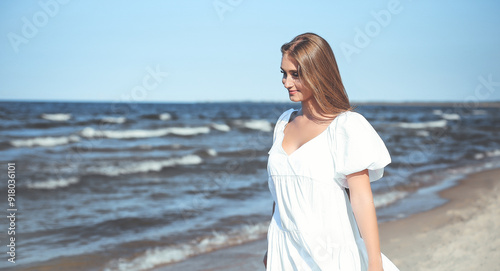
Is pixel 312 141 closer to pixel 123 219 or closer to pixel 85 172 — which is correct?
pixel 123 219

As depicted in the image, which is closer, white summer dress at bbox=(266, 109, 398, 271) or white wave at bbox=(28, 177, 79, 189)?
white summer dress at bbox=(266, 109, 398, 271)

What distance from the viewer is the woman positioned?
1.87m

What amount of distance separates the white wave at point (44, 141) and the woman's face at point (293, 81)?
58.4 feet

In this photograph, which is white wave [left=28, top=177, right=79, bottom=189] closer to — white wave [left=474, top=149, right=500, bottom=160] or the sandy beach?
A: the sandy beach

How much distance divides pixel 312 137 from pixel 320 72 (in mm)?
280

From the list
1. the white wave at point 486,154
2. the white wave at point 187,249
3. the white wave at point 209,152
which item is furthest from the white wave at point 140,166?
the white wave at point 486,154

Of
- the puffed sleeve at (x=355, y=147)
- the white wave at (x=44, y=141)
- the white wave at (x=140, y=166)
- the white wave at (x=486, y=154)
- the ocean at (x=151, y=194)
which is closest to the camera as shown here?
the puffed sleeve at (x=355, y=147)

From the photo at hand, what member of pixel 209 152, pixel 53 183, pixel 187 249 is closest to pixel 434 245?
pixel 187 249

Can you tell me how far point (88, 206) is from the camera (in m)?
8.20

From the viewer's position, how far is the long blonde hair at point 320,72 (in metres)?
Answer: 1.98

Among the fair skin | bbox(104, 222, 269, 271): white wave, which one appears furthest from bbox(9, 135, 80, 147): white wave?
the fair skin

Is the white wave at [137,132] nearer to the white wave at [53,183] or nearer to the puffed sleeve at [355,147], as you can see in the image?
the white wave at [53,183]

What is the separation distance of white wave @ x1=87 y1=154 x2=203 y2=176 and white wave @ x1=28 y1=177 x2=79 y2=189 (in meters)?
1.20

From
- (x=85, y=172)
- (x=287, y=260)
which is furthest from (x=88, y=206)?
(x=287, y=260)
